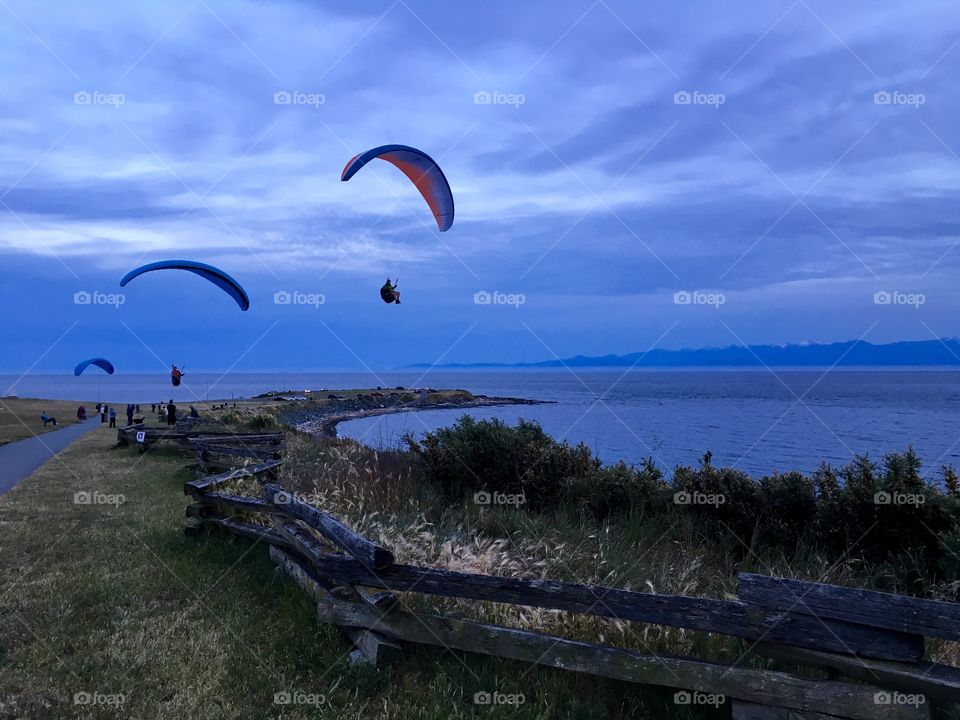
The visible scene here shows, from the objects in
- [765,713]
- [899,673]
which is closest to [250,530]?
[765,713]

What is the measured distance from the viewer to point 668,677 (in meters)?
4.73

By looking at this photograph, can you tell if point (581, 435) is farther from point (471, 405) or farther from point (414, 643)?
point (471, 405)

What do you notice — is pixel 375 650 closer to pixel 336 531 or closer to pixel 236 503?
pixel 336 531

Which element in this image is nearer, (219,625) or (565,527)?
(219,625)

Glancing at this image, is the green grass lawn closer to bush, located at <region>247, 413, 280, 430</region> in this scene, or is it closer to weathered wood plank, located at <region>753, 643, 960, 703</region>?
weathered wood plank, located at <region>753, 643, 960, 703</region>

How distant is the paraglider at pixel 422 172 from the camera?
1500cm

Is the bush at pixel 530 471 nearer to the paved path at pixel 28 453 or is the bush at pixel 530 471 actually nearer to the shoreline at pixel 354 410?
the paved path at pixel 28 453

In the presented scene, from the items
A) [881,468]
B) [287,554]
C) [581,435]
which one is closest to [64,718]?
[287,554]

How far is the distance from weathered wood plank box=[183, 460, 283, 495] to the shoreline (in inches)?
1229

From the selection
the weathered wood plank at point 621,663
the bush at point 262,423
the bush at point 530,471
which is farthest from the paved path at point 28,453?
the weathered wood plank at point 621,663

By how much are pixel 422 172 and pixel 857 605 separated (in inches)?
618

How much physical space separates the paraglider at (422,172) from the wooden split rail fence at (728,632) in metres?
10.8

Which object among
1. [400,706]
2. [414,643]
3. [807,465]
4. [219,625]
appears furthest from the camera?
[807,465]

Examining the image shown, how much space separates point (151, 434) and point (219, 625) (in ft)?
63.5
